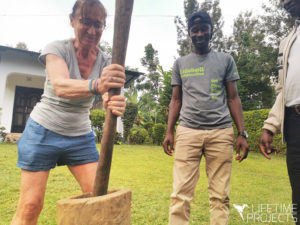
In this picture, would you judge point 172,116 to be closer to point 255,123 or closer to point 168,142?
point 168,142

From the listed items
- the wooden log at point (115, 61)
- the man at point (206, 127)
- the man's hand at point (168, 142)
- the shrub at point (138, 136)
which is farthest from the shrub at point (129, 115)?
the wooden log at point (115, 61)

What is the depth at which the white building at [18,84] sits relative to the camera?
37.2 feet

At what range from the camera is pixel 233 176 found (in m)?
6.30

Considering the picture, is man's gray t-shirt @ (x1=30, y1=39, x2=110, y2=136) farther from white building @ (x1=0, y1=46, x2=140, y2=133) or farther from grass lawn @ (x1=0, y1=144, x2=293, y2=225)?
white building @ (x1=0, y1=46, x2=140, y2=133)

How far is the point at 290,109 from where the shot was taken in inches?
72.5

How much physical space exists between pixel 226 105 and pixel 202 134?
41 cm

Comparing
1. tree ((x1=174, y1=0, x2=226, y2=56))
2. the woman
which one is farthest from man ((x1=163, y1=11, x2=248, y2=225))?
tree ((x1=174, y1=0, x2=226, y2=56))

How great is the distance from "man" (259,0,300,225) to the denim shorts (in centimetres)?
141

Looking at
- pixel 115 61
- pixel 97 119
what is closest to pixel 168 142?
pixel 115 61

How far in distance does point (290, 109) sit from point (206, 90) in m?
0.89

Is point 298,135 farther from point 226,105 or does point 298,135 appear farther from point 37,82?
point 37,82

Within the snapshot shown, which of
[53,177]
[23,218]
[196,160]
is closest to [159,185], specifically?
[53,177]

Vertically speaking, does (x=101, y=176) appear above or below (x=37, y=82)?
below

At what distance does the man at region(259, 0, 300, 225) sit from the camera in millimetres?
1745
